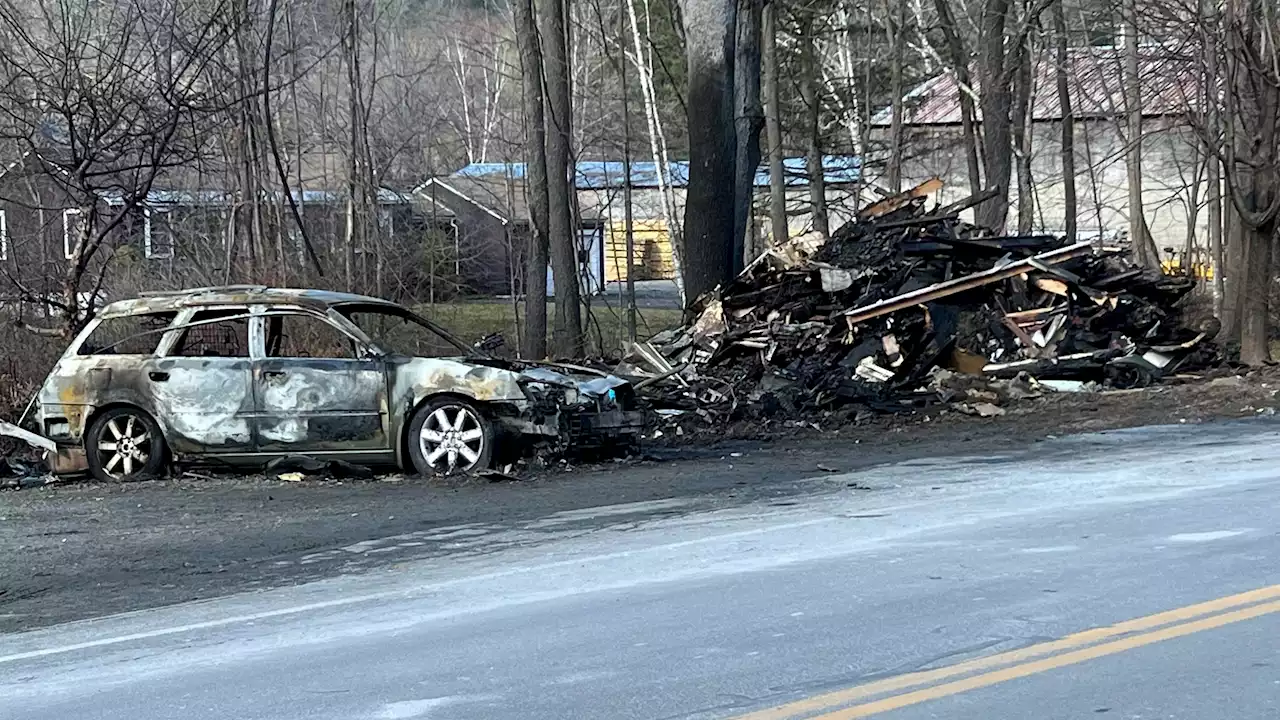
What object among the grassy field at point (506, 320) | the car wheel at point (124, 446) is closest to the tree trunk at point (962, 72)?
the grassy field at point (506, 320)

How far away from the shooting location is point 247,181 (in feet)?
86.1

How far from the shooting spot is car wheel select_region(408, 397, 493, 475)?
479 inches

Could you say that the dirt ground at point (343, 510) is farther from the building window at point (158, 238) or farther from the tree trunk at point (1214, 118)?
the building window at point (158, 238)

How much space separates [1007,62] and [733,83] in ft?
39.8

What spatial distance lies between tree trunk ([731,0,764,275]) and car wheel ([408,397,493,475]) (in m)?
11.7

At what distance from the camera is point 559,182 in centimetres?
2305

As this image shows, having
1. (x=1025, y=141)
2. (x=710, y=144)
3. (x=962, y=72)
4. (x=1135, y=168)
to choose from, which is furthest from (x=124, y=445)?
(x=1135, y=168)

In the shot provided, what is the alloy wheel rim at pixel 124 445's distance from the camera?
12758 millimetres

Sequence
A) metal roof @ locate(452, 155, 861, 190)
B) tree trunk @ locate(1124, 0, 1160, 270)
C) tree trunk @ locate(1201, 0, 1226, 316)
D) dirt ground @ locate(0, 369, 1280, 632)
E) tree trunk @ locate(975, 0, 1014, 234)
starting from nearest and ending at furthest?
1. dirt ground @ locate(0, 369, 1280, 632)
2. tree trunk @ locate(1201, 0, 1226, 316)
3. tree trunk @ locate(975, 0, 1014, 234)
4. tree trunk @ locate(1124, 0, 1160, 270)
5. metal roof @ locate(452, 155, 861, 190)

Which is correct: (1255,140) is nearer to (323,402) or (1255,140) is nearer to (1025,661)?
(323,402)

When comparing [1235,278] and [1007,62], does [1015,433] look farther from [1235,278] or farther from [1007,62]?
[1007,62]

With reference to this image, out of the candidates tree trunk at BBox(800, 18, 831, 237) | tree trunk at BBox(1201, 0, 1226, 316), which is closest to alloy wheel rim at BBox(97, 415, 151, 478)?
tree trunk at BBox(1201, 0, 1226, 316)

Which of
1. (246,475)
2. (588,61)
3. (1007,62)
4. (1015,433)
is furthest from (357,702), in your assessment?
(588,61)

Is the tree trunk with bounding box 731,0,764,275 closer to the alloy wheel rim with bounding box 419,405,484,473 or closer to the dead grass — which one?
the dead grass
